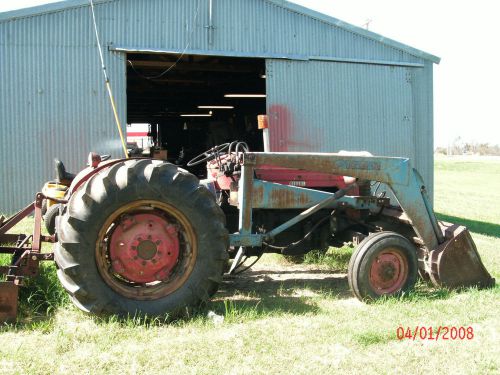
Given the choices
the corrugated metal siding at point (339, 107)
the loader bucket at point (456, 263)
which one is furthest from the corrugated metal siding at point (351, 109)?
the loader bucket at point (456, 263)

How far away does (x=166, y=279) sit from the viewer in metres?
4.05

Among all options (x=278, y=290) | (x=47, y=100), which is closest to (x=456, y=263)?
(x=278, y=290)

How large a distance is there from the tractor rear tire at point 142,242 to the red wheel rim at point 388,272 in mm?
1480

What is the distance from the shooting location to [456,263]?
485 centimetres

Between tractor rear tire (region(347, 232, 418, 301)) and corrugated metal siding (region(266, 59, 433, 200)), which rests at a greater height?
corrugated metal siding (region(266, 59, 433, 200))

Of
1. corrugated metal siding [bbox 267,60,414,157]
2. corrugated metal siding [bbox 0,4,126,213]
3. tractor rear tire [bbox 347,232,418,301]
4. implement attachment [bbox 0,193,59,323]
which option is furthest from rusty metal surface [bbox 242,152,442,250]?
corrugated metal siding [bbox 0,4,126,213]

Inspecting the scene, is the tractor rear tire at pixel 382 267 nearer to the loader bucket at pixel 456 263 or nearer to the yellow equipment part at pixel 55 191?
the loader bucket at pixel 456 263

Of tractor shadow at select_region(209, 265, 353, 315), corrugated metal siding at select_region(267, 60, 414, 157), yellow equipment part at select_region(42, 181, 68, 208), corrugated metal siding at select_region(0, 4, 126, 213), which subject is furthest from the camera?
corrugated metal siding at select_region(267, 60, 414, 157)

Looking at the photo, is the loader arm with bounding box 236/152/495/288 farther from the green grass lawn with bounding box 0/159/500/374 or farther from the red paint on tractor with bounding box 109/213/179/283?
the red paint on tractor with bounding box 109/213/179/283

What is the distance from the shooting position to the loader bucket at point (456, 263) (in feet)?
15.8


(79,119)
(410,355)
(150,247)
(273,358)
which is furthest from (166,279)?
(79,119)

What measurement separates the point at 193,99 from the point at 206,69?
6.42 m

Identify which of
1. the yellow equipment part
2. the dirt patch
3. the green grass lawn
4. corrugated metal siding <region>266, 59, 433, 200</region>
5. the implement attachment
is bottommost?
the dirt patch

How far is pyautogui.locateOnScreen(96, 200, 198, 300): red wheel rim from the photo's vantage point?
3.96 m
